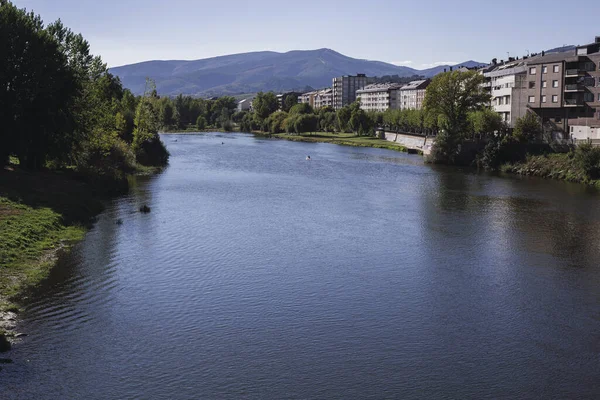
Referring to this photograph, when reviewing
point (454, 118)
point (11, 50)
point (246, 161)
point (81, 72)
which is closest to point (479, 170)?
point (454, 118)

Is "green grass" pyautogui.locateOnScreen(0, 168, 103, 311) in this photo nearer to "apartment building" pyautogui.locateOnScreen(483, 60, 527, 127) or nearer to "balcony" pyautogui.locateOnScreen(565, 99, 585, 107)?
"balcony" pyautogui.locateOnScreen(565, 99, 585, 107)

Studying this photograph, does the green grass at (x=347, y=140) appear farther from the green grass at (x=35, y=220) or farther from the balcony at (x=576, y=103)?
the green grass at (x=35, y=220)

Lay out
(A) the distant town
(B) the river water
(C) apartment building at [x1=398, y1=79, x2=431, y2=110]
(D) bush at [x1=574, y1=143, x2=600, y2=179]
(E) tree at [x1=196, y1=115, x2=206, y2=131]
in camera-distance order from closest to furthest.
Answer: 1. (B) the river water
2. (D) bush at [x1=574, y1=143, x2=600, y2=179]
3. (A) the distant town
4. (C) apartment building at [x1=398, y1=79, x2=431, y2=110]
5. (E) tree at [x1=196, y1=115, x2=206, y2=131]

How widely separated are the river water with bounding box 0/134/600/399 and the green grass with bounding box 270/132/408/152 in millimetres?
61744

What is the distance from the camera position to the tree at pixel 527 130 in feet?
237

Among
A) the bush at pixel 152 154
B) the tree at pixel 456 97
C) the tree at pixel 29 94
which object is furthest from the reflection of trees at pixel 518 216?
the bush at pixel 152 154

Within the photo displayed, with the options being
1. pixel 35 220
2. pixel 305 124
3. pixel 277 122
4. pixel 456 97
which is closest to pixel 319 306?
pixel 35 220

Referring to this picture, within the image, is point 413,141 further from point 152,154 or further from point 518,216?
point 518,216

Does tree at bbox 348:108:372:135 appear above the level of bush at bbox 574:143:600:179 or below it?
above

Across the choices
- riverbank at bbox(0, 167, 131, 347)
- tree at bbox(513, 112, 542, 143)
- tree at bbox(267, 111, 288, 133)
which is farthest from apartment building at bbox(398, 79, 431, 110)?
riverbank at bbox(0, 167, 131, 347)

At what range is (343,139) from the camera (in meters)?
125

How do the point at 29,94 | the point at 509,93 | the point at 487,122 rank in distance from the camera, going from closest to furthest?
the point at 29,94 < the point at 487,122 < the point at 509,93

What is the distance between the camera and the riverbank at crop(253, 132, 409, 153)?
106 metres

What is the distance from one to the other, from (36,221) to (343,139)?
97.3 metres
